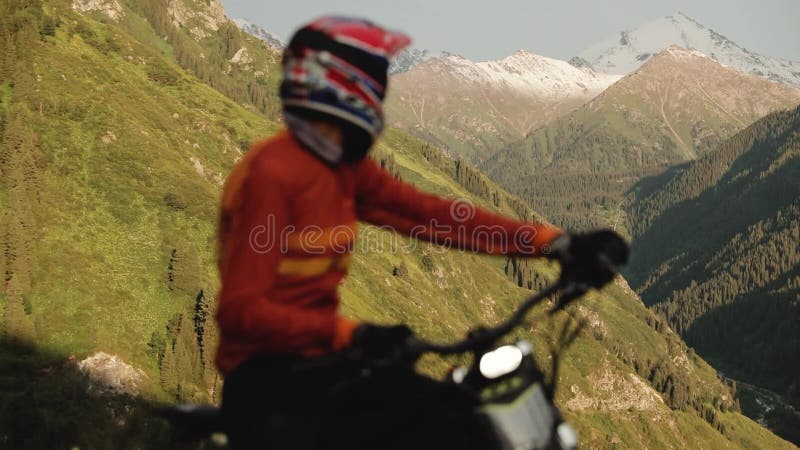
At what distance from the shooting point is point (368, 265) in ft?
335

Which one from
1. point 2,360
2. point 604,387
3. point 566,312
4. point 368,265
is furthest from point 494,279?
point 566,312

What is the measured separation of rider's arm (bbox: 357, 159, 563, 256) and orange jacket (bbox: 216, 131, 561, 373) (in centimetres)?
67

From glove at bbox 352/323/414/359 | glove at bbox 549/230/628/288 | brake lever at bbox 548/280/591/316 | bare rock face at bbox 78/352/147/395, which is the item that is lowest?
bare rock face at bbox 78/352/147/395

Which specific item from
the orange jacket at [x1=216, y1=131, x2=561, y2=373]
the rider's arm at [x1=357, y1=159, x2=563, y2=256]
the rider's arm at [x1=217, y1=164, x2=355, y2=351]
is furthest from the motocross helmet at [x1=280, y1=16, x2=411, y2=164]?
the rider's arm at [x1=357, y1=159, x2=563, y2=256]

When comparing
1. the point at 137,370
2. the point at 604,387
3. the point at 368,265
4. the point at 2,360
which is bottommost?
the point at 604,387

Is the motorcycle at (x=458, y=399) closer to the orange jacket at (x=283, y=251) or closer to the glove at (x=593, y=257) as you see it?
the glove at (x=593, y=257)

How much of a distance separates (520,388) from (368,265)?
98289 millimetres

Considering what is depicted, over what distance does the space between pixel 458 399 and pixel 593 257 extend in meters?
1.43

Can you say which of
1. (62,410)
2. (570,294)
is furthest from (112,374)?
(570,294)

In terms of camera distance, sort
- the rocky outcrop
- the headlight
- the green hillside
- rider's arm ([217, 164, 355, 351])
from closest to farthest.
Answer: rider's arm ([217, 164, 355, 351]) → the headlight → the green hillside → the rocky outcrop

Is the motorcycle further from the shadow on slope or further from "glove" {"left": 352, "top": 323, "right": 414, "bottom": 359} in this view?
the shadow on slope

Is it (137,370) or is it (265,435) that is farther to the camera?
(137,370)

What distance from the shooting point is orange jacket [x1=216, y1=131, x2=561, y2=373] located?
3.75m

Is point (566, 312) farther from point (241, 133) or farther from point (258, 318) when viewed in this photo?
point (241, 133)
